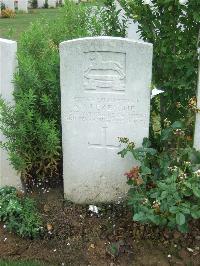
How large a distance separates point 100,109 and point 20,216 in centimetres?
109

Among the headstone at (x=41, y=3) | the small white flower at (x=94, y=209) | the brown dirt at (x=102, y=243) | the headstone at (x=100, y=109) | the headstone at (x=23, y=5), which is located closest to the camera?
the brown dirt at (x=102, y=243)

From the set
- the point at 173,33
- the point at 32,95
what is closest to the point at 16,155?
the point at 32,95

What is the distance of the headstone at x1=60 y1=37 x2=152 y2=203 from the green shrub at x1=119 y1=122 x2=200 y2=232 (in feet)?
0.57

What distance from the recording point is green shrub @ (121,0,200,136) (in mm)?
3992

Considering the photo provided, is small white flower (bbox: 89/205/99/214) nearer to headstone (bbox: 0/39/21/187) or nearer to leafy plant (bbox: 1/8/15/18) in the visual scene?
headstone (bbox: 0/39/21/187)

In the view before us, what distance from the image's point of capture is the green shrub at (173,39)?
399cm

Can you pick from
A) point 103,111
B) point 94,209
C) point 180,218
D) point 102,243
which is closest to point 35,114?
point 103,111

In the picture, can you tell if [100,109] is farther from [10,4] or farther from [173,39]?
[10,4]

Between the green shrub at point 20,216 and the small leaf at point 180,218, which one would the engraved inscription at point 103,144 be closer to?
the green shrub at point 20,216

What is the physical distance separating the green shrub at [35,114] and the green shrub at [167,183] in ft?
2.23

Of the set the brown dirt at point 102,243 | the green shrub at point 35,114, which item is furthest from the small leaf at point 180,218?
the green shrub at point 35,114

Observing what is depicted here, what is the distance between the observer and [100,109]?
155 inches

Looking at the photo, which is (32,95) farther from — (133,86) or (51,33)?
(51,33)

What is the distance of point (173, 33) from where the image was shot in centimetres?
400
